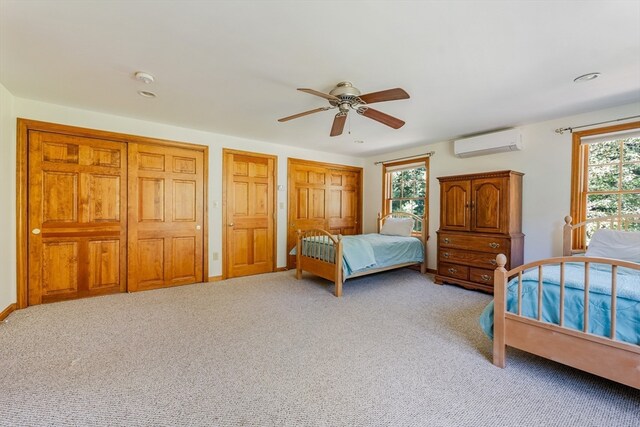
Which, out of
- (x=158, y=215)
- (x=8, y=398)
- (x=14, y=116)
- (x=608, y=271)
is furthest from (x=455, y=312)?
(x=14, y=116)

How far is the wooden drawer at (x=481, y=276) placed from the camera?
3.80m

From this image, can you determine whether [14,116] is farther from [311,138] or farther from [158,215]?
[311,138]

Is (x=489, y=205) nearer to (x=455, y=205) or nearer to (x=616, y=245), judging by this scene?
(x=455, y=205)

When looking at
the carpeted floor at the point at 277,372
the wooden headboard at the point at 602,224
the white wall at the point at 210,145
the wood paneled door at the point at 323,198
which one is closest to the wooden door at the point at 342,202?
the wood paneled door at the point at 323,198

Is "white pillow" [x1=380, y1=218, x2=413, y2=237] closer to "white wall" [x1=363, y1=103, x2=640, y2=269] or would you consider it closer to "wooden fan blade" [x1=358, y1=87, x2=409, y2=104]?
"white wall" [x1=363, y1=103, x2=640, y2=269]

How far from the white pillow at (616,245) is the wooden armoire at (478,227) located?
849 mm

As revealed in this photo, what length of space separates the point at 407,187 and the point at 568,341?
13.4 feet

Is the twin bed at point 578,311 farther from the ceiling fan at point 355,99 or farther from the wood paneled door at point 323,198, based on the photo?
the wood paneled door at point 323,198

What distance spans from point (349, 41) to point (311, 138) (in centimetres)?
267

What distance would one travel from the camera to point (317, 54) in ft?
7.09

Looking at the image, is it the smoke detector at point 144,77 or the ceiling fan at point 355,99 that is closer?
the ceiling fan at point 355,99

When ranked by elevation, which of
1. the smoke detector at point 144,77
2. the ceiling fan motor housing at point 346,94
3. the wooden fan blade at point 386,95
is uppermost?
the smoke detector at point 144,77

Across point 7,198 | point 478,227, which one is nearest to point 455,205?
point 478,227

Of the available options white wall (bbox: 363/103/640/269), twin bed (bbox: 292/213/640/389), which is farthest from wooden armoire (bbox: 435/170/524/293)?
twin bed (bbox: 292/213/640/389)
